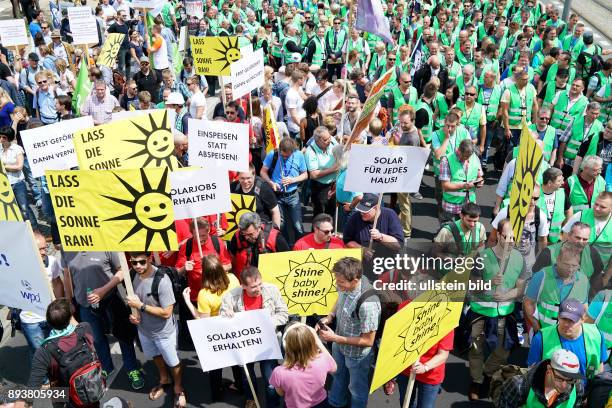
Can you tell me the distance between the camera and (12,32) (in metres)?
13.3

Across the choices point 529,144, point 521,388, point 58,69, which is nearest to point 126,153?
point 529,144

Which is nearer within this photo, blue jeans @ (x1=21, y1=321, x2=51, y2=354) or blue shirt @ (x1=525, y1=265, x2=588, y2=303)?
blue shirt @ (x1=525, y1=265, x2=588, y2=303)

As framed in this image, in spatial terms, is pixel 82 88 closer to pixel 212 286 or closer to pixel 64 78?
pixel 64 78

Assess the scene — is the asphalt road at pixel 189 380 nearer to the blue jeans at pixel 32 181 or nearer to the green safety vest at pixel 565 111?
the blue jeans at pixel 32 181

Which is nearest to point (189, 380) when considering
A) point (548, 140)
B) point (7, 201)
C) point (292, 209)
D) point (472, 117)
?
point (7, 201)

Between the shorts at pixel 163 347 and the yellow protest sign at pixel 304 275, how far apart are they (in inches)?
45.9

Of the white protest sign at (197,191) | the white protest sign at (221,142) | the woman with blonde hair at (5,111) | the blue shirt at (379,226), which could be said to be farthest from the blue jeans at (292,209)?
the woman with blonde hair at (5,111)

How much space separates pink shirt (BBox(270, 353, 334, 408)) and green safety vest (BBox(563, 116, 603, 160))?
5555mm

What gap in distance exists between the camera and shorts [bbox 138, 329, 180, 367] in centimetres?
552

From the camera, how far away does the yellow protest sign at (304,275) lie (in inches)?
203

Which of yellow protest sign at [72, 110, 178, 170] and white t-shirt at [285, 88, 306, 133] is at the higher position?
yellow protest sign at [72, 110, 178, 170]

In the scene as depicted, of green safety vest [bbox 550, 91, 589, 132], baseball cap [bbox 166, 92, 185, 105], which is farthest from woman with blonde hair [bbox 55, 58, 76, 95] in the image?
green safety vest [bbox 550, 91, 589, 132]

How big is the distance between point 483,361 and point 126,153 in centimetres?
419

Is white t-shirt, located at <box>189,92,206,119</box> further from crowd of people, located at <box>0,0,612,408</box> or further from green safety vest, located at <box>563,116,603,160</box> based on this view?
green safety vest, located at <box>563,116,603,160</box>
